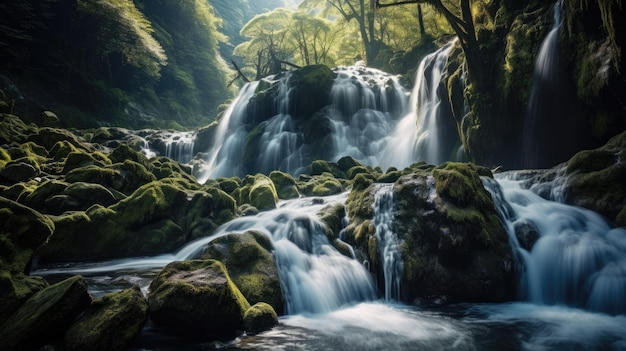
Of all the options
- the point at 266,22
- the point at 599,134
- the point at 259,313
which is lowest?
the point at 259,313

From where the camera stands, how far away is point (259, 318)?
16.7 ft

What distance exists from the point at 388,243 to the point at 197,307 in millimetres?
4043

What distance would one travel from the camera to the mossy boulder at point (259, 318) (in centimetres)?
499

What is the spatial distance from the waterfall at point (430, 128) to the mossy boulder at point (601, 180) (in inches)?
260

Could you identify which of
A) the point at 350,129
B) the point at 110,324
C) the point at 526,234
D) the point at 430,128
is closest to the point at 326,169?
the point at 430,128

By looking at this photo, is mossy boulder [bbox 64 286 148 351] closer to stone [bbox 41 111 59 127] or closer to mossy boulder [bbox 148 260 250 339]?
mossy boulder [bbox 148 260 250 339]

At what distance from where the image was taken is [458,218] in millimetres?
6844

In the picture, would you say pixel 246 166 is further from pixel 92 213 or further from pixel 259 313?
pixel 259 313

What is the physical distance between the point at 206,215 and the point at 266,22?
35.2 m

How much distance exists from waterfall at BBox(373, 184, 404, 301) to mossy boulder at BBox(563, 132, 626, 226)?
4.19 metres

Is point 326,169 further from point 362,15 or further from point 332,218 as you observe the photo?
point 362,15

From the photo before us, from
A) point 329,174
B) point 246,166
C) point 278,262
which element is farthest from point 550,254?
point 246,166

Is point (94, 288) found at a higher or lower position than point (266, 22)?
lower

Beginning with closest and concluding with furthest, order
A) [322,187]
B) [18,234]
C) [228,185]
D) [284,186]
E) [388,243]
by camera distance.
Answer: [18,234]
[388,243]
[322,187]
[284,186]
[228,185]
